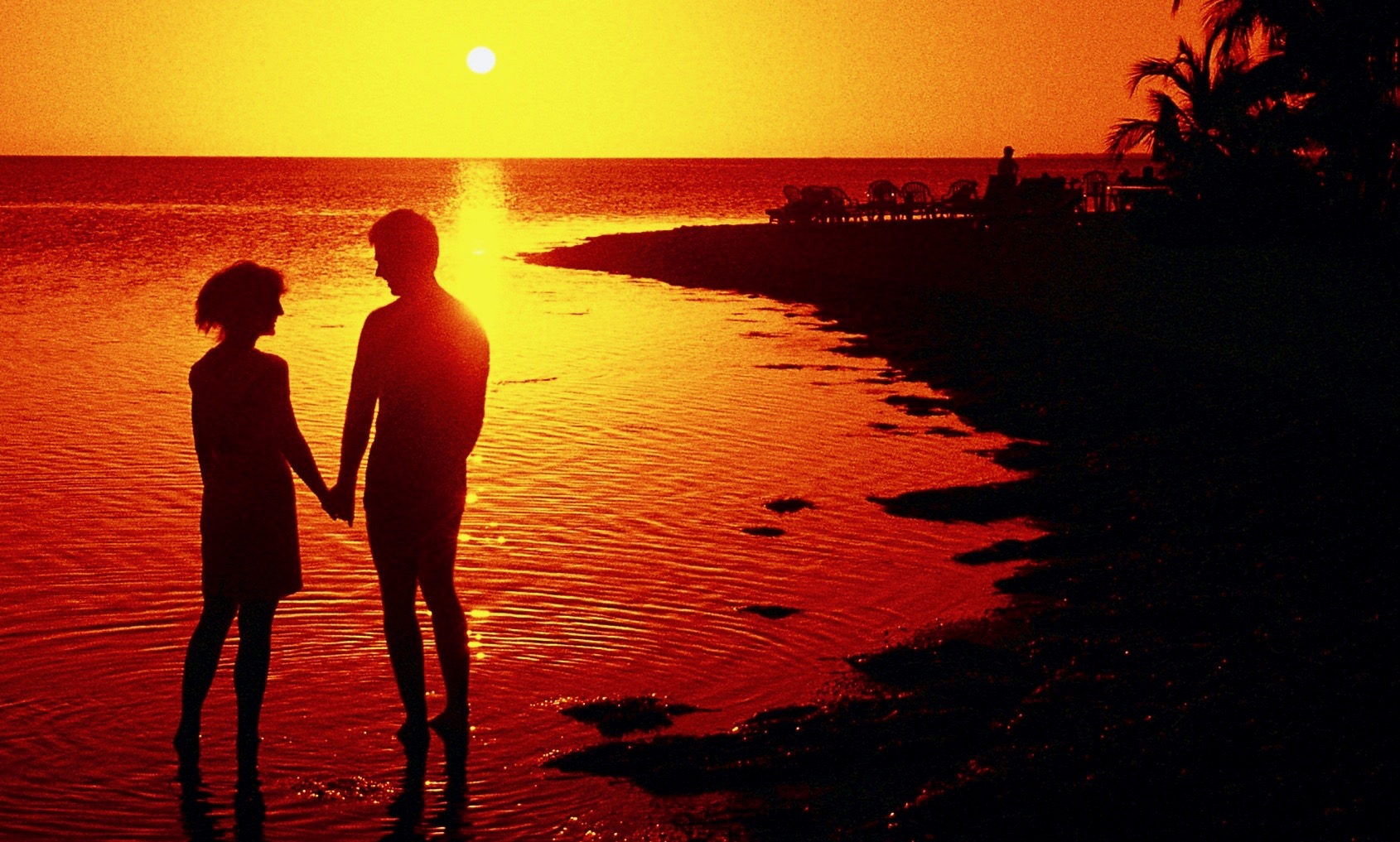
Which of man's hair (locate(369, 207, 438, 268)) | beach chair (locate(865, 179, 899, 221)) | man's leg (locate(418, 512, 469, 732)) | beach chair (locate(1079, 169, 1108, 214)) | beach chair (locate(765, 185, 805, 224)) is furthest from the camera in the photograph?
beach chair (locate(765, 185, 805, 224))

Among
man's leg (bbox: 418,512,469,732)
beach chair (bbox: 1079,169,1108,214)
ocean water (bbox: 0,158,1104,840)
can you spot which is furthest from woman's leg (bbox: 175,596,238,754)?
beach chair (bbox: 1079,169,1108,214)

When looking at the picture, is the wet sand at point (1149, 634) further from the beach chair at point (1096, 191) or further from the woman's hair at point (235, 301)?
the beach chair at point (1096, 191)

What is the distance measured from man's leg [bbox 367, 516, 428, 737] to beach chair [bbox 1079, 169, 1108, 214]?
97.8ft

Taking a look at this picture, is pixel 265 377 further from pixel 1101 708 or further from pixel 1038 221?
pixel 1038 221

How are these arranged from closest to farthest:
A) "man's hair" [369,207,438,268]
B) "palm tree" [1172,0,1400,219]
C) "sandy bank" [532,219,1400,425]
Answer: "man's hair" [369,207,438,268]
"sandy bank" [532,219,1400,425]
"palm tree" [1172,0,1400,219]

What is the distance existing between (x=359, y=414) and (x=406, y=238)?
58 centimetres

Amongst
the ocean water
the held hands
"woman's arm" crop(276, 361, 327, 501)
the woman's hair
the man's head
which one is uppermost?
the man's head

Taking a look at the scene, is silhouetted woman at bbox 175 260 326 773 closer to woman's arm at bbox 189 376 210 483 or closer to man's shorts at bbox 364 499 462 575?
woman's arm at bbox 189 376 210 483

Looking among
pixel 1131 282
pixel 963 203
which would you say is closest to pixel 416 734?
pixel 1131 282

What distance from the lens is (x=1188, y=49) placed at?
29750 mm

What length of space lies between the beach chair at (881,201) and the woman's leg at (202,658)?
110 feet

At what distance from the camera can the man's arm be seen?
4969 millimetres

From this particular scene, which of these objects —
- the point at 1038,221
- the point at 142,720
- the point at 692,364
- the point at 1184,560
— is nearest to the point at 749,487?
the point at 1184,560

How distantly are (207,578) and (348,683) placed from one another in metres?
1.28
